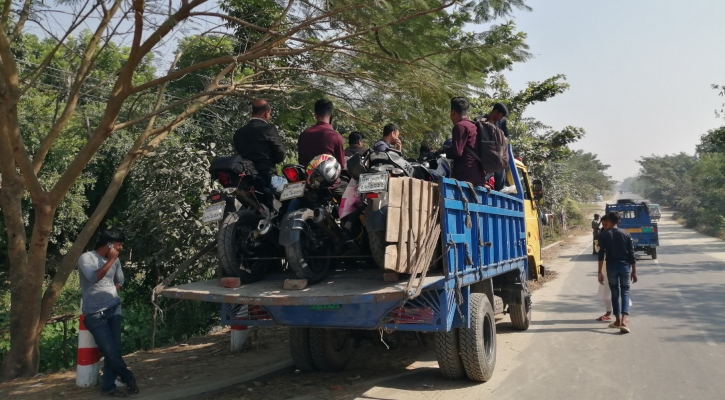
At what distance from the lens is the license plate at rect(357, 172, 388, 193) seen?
4168mm

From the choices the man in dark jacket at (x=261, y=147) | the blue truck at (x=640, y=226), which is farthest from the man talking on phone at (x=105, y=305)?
the blue truck at (x=640, y=226)

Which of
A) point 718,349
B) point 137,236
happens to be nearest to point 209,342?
point 137,236

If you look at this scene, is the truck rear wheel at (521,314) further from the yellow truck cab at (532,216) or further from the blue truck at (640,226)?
the blue truck at (640,226)

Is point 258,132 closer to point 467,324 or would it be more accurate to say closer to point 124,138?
point 467,324

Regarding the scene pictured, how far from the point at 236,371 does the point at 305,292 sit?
7.20ft

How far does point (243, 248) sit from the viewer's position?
509 cm

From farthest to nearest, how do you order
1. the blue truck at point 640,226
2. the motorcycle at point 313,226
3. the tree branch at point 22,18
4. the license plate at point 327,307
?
the blue truck at point 640,226 < the tree branch at point 22,18 < the motorcycle at point 313,226 < the license plate at point 327,307

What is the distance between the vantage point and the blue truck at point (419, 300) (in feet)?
14.0

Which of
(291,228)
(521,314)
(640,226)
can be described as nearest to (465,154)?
(291,228)

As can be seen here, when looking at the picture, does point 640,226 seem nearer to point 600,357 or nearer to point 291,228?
point 600,357

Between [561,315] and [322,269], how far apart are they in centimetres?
586

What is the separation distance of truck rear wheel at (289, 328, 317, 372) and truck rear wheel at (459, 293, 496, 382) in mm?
1630

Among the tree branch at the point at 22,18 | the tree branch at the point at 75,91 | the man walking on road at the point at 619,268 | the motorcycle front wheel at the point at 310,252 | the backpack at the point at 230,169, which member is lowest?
the man walking on road at the point at 619,268

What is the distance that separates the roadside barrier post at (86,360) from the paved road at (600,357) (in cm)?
264
